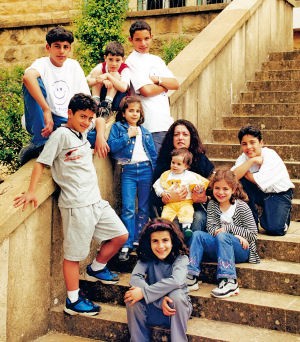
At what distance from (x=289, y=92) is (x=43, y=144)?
414cm

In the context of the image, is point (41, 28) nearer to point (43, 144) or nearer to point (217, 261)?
point (43, 144)

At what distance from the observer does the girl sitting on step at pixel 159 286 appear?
3.92 metres

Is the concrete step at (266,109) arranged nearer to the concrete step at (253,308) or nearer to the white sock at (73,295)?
the concrete step at (253,308)

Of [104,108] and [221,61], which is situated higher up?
[221,61]

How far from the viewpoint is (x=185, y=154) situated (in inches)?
191

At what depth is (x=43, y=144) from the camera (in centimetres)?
469

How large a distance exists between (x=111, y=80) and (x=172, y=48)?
634cm

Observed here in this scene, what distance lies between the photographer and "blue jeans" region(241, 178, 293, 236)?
4.88m

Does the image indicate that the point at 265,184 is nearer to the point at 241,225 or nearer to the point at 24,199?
the point at 241,225

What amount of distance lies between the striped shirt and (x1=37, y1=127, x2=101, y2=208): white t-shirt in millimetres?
967

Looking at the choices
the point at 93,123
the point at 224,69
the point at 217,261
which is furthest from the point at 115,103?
the point at 224,69

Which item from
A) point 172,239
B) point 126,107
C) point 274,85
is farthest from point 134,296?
point 274,85

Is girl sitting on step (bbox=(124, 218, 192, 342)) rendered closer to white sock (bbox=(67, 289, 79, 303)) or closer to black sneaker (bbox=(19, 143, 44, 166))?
white sock (bbox=(67, 289, 79, 303))

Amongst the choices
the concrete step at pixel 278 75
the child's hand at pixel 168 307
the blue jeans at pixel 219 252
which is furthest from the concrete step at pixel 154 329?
the concrete step at pixel 278 75
